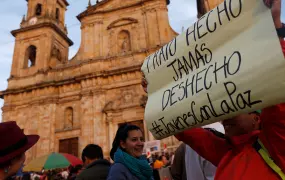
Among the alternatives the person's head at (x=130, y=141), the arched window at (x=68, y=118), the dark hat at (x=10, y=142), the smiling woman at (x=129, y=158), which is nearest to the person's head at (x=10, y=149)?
the dark hat at (x=10, y=142)

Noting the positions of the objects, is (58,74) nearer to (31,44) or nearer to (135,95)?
(31,44)

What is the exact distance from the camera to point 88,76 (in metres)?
17.0

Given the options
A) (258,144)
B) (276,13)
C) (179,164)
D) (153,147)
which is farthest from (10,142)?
(153,147)

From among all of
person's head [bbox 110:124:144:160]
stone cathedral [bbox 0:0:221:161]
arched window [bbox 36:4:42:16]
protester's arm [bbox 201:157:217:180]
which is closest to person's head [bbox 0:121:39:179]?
person's head [bbox 110:124:144:160]

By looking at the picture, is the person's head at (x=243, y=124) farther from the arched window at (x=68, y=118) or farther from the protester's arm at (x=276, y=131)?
the arched window at (x=68, y=118)

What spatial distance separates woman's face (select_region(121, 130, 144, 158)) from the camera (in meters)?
2.63

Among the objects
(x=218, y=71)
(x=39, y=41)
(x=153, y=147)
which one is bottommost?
(x=153, y=147)

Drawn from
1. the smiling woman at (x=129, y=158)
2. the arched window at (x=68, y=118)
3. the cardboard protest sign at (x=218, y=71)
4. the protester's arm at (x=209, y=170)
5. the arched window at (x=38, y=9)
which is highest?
the arched window at (x=38, y=9)

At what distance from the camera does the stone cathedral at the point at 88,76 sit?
634 inches

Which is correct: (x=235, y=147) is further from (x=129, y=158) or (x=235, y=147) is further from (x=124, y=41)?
(x=124, y=41)

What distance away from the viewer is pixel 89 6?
768 inches

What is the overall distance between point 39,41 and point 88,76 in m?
5.83

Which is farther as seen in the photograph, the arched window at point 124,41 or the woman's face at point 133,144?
the arched window at point 124,41

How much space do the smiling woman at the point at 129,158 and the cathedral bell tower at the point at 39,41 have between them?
17.4m
